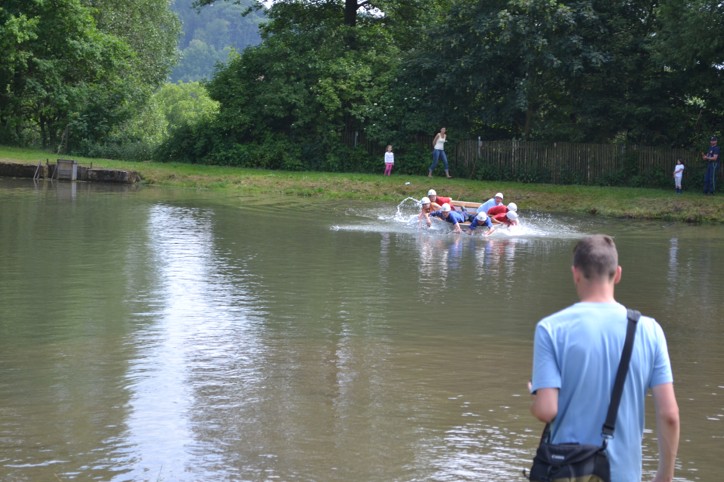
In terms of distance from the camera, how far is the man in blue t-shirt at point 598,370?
4.63 m

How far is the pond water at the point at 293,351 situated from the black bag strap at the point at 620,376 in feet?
10.1

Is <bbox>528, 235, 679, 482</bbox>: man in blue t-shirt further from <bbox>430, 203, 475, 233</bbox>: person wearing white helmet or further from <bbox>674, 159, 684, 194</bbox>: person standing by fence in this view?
<bbox>674, 159, 684, 194</bbox>: person standing by fence

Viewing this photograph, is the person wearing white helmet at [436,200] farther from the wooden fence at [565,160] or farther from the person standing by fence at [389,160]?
the person standing by fence at [389,160]

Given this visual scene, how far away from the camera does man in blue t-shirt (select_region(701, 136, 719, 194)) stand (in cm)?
3450

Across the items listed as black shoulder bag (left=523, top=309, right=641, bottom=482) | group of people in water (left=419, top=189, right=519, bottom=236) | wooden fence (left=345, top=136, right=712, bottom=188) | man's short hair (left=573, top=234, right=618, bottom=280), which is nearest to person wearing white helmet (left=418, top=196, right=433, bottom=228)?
group of people in water (left=419, top=189, right=519, bottom=236)

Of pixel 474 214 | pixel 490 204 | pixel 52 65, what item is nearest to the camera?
pixel 490 204

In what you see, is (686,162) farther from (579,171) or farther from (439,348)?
(439,348)

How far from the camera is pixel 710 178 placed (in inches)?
1372

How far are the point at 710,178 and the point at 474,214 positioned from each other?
1252cm

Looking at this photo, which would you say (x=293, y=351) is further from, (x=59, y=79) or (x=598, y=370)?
(x=59, y=79)

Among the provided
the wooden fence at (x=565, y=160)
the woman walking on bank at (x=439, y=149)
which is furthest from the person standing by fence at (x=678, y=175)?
the woman walking on bank at (x=439, y=149)

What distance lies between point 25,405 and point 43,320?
3683 mm

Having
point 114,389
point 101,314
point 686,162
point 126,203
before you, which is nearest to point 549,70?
point 686,162

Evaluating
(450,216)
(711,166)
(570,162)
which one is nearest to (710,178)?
(711,166)
